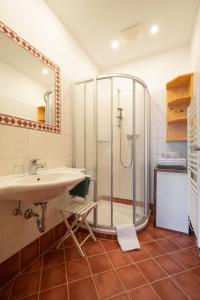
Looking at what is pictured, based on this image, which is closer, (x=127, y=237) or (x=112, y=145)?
(x=127, y=237)

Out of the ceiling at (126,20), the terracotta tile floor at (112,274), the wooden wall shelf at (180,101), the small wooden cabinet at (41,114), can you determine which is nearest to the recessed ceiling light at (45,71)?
the small wooden cabinet at (41,114)

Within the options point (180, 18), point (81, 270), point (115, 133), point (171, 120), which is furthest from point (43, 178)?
point (180, 18)

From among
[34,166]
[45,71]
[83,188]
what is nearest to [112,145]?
[83,188]

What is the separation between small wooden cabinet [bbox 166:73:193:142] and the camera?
2.12 m

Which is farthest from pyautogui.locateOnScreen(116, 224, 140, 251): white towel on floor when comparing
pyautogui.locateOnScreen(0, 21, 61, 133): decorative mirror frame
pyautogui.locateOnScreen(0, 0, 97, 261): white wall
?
pyautogui.locateOnScreen(0, 21, 61, 133): decorative mirror frame

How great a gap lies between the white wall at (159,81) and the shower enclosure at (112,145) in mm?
347

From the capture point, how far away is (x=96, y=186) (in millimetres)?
1825

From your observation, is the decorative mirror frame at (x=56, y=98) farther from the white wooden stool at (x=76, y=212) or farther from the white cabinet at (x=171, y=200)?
the white cabinet at (x=171, y=200)

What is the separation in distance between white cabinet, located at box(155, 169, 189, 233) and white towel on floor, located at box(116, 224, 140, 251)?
42 cm

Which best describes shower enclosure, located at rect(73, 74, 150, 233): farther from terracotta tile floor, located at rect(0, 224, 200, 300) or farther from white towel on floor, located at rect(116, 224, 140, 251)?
terracotta tile floor, located at rect(0, 224, 200, 300)

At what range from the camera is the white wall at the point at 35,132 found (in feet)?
3.84

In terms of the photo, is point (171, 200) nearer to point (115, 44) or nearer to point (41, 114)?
point (41, 114)

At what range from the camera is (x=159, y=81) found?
2.38 m

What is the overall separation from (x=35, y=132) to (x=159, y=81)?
198cm
